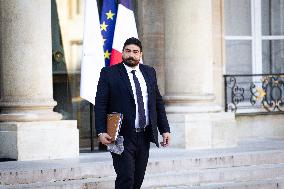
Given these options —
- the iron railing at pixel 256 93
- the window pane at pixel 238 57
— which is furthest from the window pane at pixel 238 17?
the iron railing at pixel 256 93

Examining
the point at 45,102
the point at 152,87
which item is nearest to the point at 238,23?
the point at 45,102

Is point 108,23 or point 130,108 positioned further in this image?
point 108,23

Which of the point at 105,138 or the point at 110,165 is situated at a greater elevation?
the point at 105,138

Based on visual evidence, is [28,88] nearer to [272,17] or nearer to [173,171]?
[173,171]

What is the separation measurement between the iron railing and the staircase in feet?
9.43

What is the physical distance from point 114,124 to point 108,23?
5337 mm

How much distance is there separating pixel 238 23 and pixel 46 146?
5.54m

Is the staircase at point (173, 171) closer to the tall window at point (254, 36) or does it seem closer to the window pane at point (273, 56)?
the tall window at point (254, 36)

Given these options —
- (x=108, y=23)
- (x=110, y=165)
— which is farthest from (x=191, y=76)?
(x=110, y=165)

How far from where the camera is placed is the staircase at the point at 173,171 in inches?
400

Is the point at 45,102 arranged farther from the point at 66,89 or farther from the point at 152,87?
the point at 152,87

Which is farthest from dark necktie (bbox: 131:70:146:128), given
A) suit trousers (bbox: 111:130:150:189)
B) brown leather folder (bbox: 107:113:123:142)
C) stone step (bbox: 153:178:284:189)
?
stone step (bbox: 153:178:284:189)

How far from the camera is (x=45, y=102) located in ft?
39.4

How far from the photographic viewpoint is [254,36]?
15.8 m
